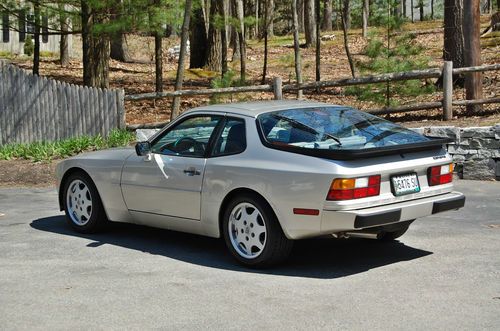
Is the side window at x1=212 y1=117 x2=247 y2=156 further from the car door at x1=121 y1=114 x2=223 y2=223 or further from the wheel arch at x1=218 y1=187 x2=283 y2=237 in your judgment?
the wheel arch at x1=218 y1=187 x2=283 y2=237

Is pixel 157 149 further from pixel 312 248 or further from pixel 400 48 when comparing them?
pixel 400 48

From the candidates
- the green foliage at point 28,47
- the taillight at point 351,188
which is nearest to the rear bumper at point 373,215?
the taillight at point 351,188

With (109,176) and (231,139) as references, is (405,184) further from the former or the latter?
(109,176)

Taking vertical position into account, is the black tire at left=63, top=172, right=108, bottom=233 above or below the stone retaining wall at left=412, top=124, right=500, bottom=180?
below

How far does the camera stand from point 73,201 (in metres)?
9.47

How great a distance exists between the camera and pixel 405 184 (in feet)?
24.4

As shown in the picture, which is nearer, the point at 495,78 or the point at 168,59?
the point at 495,78

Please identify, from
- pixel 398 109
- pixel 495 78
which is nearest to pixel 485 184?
pixel 398 109

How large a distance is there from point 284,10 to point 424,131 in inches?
2220

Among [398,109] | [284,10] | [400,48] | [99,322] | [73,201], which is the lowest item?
[99,322]

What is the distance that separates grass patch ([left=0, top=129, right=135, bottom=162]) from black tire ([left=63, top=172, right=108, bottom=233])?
6.00 meters

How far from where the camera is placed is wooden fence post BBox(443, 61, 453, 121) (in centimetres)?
1536

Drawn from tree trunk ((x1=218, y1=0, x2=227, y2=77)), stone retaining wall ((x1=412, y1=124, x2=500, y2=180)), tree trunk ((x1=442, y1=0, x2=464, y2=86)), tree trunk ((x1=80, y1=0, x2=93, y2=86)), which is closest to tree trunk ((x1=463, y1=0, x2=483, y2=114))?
tree trunk ((x1=442, y1=0, x2=464, y2=86))

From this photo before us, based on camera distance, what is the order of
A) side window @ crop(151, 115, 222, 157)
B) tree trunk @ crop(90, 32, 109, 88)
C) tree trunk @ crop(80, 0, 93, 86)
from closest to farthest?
side window @ crop(151, 115, 222, 157), tree trunk @ crop(80, 0, 93, 86), tree trunk @ crop(90, 32, 109, 88)
